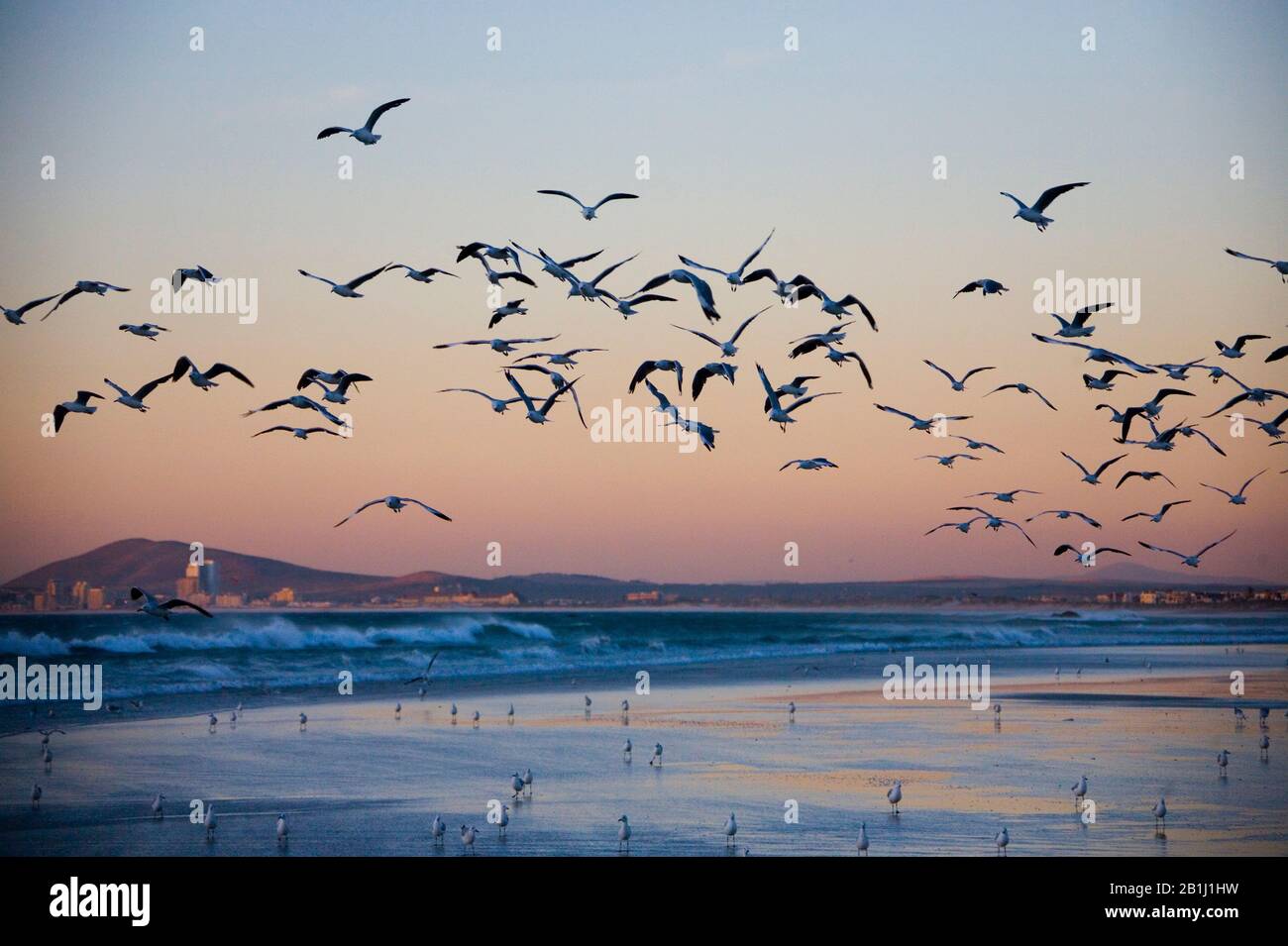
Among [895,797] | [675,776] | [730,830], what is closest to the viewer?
[730,830]

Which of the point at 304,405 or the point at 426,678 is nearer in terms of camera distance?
the point at 304,405

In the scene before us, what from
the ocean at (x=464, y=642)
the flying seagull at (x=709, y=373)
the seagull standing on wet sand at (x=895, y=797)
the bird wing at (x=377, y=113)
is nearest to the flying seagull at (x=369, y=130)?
the bird wing at (x=377, y=113)

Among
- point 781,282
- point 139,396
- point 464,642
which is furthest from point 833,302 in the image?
point 464,642

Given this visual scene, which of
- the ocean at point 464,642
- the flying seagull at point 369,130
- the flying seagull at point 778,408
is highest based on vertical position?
the flying seagull at point 369,130

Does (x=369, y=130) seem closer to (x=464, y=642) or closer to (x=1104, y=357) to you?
(x=1104, y=357)

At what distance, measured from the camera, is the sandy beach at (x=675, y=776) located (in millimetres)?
16703

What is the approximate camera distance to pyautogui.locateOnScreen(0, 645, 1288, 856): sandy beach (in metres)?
16.7

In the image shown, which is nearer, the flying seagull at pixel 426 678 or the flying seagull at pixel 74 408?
the flying seagull at pixel 74 408

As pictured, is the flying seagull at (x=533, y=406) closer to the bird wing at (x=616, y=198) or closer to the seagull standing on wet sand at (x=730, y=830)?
the bird wing at (x=616, y=198)

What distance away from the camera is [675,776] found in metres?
20.8

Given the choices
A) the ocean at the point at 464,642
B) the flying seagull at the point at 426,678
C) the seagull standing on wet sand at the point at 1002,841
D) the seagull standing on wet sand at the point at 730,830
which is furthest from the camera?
the ocean at the point at 464,642

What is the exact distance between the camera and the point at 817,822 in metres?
17.4

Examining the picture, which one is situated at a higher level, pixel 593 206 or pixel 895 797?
pixel 593 206
